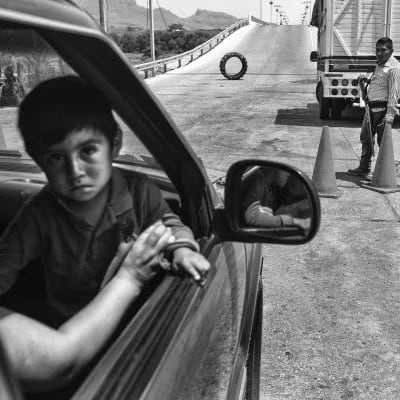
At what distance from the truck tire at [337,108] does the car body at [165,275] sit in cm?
1238

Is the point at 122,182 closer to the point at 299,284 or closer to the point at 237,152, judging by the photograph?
the point at 299,284

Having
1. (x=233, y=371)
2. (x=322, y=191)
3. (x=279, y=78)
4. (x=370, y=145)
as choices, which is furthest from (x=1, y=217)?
(x=279, y=78)

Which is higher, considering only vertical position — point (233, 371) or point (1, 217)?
point (1, 217)

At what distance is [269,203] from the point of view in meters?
2.09

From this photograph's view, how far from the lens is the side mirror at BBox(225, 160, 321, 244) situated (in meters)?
1.95

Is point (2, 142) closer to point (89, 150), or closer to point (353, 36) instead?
point (89, 150)

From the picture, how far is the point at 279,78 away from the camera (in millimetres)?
28859

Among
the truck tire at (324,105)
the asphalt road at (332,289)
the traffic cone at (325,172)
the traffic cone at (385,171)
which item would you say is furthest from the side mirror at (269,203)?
the truck tire at (324,105)

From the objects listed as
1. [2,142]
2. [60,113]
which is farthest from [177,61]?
[60,113]

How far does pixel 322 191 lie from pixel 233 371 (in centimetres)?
575

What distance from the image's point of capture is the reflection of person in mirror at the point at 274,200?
200 centimetres

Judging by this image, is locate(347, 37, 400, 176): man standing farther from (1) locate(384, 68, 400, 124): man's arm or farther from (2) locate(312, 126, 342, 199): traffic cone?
(2) locate(312, 126, 342, 199): traffic cone

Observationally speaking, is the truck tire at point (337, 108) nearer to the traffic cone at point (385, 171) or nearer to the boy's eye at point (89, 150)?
the traffic cone at point (385, 171)

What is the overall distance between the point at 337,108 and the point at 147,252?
13535 millimetres
